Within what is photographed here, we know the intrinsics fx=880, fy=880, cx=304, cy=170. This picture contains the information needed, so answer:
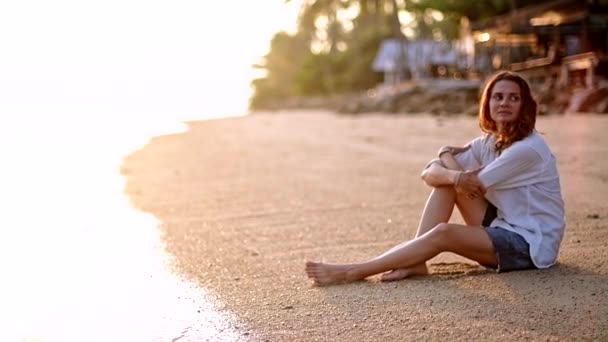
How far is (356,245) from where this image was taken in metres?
5.65

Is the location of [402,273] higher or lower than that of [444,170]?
lower

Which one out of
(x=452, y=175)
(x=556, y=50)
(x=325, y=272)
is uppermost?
(x=556, y=50)

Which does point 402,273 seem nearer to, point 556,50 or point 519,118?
point 519,118

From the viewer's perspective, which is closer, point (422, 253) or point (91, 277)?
point (422, 253)

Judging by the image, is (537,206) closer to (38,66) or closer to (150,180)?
(150,180)

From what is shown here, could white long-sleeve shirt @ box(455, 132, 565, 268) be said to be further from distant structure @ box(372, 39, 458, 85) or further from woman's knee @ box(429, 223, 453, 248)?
distant structure @ box(372, 39, 458, 85)

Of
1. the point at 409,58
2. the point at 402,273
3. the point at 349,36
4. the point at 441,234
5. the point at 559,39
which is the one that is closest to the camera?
the point at 441,234

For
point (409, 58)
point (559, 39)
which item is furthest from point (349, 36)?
point (559, 39)

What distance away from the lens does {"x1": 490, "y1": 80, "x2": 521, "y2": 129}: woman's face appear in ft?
14.6

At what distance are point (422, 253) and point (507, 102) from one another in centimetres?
88

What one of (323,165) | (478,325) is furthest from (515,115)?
(323,165)

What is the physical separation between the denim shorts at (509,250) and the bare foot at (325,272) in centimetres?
75

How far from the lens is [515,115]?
444cm

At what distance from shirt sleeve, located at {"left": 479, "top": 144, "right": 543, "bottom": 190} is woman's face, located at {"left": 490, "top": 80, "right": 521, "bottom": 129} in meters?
0.16
